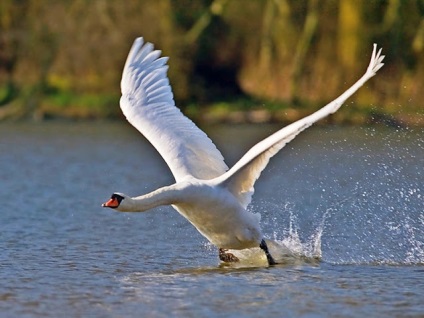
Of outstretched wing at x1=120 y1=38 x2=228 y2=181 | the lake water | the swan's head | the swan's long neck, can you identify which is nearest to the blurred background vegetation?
the lake water

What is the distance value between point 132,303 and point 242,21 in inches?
1206

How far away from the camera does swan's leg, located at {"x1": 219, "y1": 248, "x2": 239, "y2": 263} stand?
13.1 metres

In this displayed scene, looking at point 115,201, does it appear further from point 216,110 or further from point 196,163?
point 216,110

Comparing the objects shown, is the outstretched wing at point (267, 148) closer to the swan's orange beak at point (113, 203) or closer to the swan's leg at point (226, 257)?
the swan's leg at point (226, 257)

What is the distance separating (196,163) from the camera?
13039 millimetres

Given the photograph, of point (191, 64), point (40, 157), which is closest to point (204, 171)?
point (40, 157)

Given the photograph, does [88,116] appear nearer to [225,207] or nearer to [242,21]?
[242,21]

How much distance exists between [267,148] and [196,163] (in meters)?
1.42

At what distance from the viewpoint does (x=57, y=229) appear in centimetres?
1594

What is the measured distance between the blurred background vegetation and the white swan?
20706 mm

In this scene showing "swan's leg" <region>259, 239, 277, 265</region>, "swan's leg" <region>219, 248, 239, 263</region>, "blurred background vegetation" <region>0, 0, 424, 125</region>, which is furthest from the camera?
"blurred background vegetation" <region>0, 0, 424, 125</region>

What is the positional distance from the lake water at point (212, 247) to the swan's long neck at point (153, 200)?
710mm

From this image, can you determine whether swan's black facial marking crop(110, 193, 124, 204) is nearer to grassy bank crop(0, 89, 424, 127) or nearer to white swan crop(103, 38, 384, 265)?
white swan crop(103, 38, 384, 265)

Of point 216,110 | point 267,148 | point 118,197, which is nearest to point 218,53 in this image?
point 216,110
